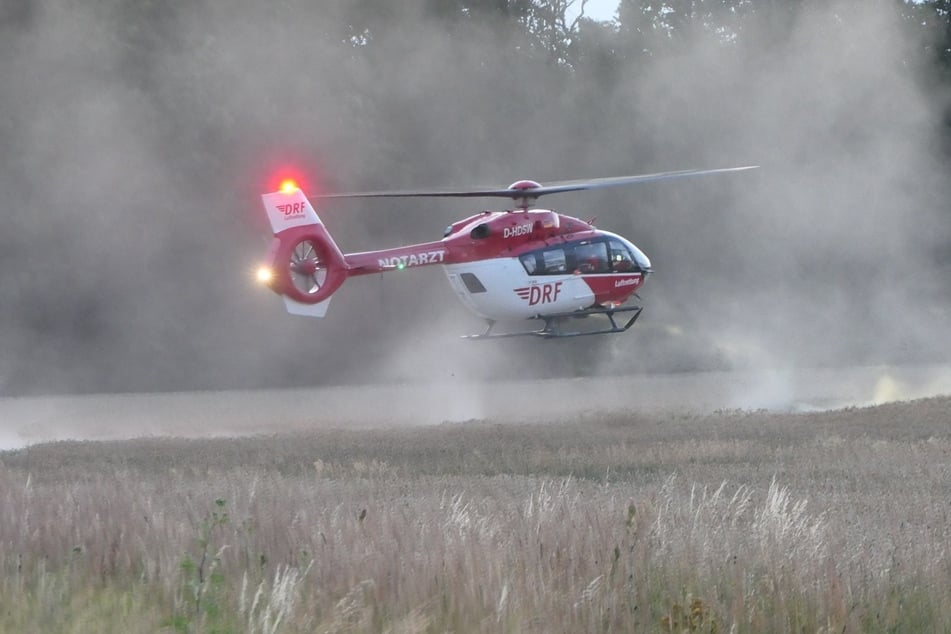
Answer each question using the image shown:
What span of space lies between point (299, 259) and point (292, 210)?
79cm

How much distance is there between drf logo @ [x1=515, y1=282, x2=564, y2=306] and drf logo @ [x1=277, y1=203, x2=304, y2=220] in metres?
3.88

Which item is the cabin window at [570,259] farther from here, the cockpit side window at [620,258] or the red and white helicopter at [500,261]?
the cockpit side window at [620,258]

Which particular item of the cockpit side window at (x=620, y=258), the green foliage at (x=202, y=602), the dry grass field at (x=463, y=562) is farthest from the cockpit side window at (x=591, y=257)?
the green foliage at (x=202, y=602)

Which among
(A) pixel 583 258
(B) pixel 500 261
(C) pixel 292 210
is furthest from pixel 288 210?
(A) pixel 583 258

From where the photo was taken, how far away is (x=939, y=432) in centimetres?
2445

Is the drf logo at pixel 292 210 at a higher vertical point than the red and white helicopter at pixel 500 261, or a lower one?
higher

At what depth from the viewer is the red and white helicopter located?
946 inches

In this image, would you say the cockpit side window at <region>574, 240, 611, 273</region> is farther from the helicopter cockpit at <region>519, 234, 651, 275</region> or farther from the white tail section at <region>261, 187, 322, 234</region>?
the white tail section at <region>261, 187, 322, 234</region>

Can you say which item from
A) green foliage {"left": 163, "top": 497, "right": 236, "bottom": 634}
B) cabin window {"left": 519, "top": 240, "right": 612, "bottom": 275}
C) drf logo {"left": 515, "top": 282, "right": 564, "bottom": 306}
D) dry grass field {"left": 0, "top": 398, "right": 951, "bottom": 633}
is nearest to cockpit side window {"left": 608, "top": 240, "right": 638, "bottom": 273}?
cabin window {"left": 519, "top": 240, "right": 612, "bottom": 275}

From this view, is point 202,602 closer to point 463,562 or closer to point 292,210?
point 463,562

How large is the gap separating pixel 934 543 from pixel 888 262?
61.4 m

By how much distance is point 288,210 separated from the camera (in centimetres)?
2409

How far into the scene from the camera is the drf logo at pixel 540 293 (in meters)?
25.5

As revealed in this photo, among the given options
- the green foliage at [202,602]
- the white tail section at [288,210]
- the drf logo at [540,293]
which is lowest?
the green foliage at [202,602]
